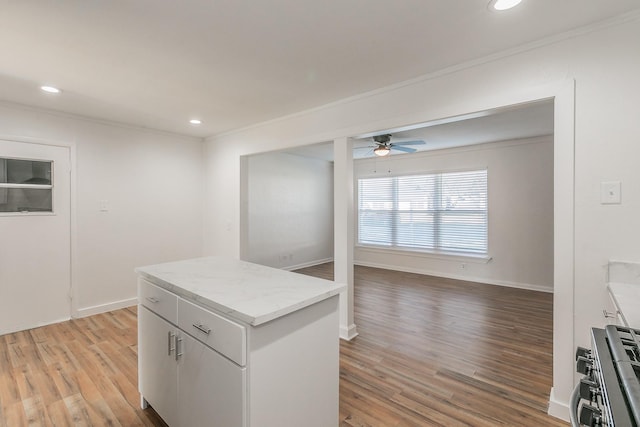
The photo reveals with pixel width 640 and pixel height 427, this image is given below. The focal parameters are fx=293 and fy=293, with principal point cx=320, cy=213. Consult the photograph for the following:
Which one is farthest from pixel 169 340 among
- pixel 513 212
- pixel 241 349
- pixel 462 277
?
pixel 513 212

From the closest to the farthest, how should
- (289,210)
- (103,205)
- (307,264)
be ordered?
(103,205) < (289,210) < (307,264)

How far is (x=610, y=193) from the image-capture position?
5.76 feet

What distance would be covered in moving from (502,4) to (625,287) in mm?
1697

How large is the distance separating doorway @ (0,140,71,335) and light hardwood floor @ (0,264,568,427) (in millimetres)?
267

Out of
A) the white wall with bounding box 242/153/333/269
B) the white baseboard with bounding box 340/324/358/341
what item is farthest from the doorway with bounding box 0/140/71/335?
the white baseboard with bounding box 340/324/358/341

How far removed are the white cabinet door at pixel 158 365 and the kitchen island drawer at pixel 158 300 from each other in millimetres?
42

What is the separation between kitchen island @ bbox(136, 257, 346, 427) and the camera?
4.01 ft

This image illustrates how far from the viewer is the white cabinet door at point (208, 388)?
4.01ft

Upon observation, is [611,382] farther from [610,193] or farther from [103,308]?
[103,308]

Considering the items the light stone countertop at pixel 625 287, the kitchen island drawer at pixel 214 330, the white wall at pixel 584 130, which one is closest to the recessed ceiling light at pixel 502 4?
the white wall at pixel 584 130

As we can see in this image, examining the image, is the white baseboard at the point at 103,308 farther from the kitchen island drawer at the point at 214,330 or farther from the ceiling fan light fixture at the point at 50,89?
the kitchen island drawer at the point at 214,330

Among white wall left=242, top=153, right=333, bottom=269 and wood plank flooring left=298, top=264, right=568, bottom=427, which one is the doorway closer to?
white wall left=242, top=153, right=333, bottom=269

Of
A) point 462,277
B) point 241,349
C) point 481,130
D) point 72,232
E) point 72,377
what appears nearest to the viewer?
point 241,349

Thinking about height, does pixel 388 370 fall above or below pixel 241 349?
below
